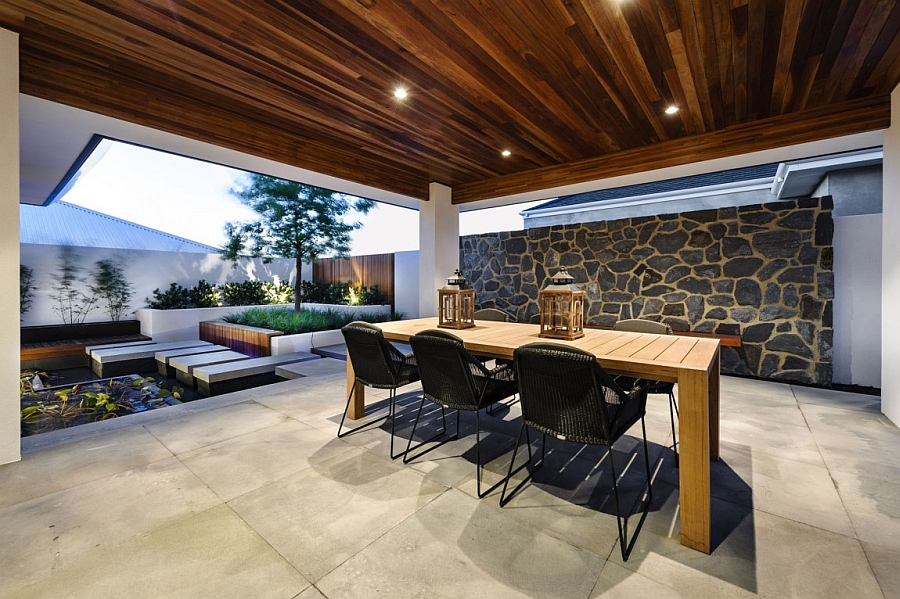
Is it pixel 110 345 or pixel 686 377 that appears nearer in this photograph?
pixel 686 377

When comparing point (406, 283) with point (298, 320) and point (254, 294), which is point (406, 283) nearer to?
point (298, 320)

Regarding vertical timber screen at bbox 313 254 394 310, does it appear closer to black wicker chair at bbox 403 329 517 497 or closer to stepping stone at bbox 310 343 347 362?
stepping stone at bbox 310 343 347 362

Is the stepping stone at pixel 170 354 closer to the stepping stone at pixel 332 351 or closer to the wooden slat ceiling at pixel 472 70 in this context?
the stepping stone at pixel 332 351

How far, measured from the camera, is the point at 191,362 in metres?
4.77

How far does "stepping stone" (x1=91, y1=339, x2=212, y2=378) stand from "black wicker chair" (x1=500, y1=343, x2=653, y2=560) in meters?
6.13

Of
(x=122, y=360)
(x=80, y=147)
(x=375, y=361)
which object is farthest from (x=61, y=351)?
(x=375, y=361)

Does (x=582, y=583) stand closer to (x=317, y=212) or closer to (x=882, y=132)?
(x=882, y=132)

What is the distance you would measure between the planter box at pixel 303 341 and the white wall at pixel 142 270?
4889 millimetres

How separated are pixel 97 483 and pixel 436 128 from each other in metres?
3.65

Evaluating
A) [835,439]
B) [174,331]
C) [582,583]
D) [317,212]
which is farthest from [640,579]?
[174,331]

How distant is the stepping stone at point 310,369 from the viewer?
174 inches

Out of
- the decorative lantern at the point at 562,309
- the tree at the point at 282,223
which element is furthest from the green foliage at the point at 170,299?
the decorative lantern at the point at 562,309

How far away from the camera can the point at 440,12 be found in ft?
6.96

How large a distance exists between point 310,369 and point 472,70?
3704 millimetres
